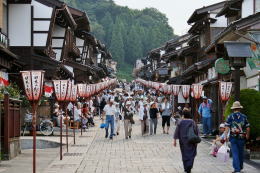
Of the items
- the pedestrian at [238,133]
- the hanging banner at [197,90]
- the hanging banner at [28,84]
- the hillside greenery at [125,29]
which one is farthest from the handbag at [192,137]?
the hillside greenery at [125,29]

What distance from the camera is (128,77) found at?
172250 millimetres

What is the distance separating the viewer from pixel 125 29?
571 feet

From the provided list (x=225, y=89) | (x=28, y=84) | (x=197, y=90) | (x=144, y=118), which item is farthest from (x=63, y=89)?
(x=197, y=90)

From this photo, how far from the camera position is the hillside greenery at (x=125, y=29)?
554 ft

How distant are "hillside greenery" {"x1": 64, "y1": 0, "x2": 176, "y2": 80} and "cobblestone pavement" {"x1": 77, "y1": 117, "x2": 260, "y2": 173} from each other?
471 feet

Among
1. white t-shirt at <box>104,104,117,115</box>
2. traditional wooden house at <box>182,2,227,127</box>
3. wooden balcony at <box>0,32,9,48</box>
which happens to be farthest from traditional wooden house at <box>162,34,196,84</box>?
wooden balcony at <box>0,32,9,48</box>

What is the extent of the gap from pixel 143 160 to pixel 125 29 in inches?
6293

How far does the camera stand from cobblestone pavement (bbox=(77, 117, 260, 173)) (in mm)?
13549

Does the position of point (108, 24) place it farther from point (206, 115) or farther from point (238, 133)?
point (238, 133)

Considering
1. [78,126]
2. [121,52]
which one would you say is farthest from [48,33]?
[121,52]

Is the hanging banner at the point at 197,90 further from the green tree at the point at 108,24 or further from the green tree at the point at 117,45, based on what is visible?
the green tree at the point at 108,24

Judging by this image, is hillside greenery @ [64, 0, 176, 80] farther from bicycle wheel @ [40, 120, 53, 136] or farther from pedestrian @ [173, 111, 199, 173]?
pedestrian @ [173, 111, 199, 173]

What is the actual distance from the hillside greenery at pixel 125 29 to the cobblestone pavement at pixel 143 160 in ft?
471

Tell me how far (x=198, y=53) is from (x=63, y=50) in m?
12.4
